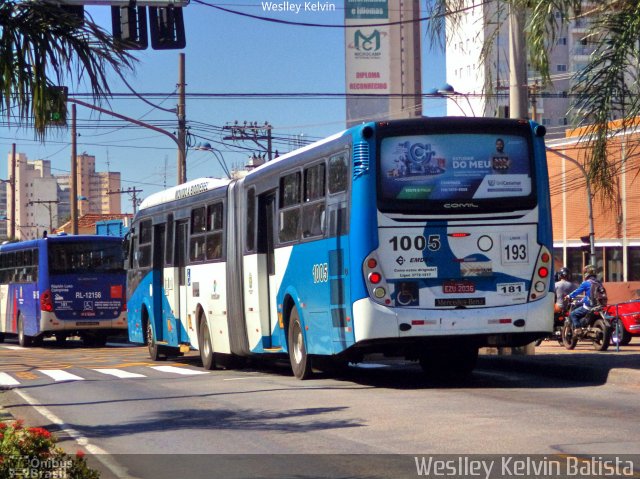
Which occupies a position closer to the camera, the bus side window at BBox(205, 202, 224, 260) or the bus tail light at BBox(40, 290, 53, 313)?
the bus side window at BBox(205, 202, 224, 260)

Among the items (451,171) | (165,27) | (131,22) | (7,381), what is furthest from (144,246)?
(451,171)

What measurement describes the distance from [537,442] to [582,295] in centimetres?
1550

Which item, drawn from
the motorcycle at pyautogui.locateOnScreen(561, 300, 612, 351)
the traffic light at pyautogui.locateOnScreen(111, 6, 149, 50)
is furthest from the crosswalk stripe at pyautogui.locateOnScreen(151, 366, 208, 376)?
the motorcycle at pyautogui.locateOnScreen(561, 300, 612, 351)

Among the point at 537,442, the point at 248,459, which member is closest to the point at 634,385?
the point at 537,442

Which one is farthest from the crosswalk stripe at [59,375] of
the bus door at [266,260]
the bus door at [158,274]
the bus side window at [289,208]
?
the bus side window at [289,208]

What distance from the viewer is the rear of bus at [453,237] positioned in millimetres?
15070

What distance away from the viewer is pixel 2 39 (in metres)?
10.9

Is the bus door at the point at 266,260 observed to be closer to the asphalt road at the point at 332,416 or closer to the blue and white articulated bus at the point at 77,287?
the asphalt road at the point at 332,416

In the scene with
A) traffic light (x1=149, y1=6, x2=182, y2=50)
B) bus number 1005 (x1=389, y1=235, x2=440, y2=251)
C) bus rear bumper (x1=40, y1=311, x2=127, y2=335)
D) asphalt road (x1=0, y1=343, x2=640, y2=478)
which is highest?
traffic light (x1=149, y1=6, x2=182, y2=50)

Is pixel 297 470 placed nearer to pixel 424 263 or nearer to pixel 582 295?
pixel 424 263

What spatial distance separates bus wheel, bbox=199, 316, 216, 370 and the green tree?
29.7ft

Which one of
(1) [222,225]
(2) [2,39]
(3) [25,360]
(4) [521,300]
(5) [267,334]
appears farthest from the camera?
(3) [25,360]

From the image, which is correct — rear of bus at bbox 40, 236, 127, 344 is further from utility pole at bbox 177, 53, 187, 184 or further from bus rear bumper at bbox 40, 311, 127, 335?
utility pole at bbox 177, 53, 187, 184

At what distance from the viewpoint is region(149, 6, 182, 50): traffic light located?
59.5ft
